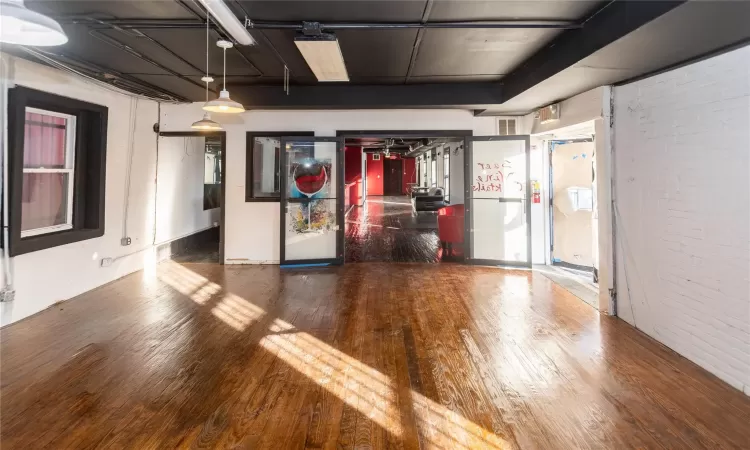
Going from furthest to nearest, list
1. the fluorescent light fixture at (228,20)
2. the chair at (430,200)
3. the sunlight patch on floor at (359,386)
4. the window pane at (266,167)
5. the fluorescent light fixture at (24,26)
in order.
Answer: the chair at (430,200) → the window pane at (266,167) → the fluorescent light fixture at (228,20) → the sunlight patch on floor at (359,386) → the fluorescent light fixture at (24,26)

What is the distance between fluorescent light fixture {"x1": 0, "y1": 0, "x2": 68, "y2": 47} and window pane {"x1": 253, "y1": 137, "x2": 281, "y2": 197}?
4321 mm

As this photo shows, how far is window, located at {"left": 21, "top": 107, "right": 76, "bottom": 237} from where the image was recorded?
3.93m

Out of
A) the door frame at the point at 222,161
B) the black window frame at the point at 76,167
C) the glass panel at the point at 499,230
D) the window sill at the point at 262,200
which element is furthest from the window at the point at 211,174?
the glass panel at the point at 499,230

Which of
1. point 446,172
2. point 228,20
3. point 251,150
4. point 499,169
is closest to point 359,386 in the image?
point 228,20

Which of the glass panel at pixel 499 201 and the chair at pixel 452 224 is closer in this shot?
the glass panel at pixel 499 201

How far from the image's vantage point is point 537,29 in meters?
3.27

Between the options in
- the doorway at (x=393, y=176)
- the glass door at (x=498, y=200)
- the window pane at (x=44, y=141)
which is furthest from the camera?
the doorway at (x=393, y=176)

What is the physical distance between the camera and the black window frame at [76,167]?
3.50 meters

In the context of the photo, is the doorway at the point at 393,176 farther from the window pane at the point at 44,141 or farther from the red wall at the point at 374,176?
the window pane at the point at 44,141

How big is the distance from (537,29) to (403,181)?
21.7m

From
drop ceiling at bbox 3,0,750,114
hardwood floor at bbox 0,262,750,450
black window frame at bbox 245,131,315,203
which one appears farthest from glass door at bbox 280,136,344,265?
hardwood floor at bbox 0,262,750,450

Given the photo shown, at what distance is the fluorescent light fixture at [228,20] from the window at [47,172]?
245 cm

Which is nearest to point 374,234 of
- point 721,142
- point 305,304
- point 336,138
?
point 336,138

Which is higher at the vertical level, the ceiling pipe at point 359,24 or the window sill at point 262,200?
the ceiling pipe at point 359,24
